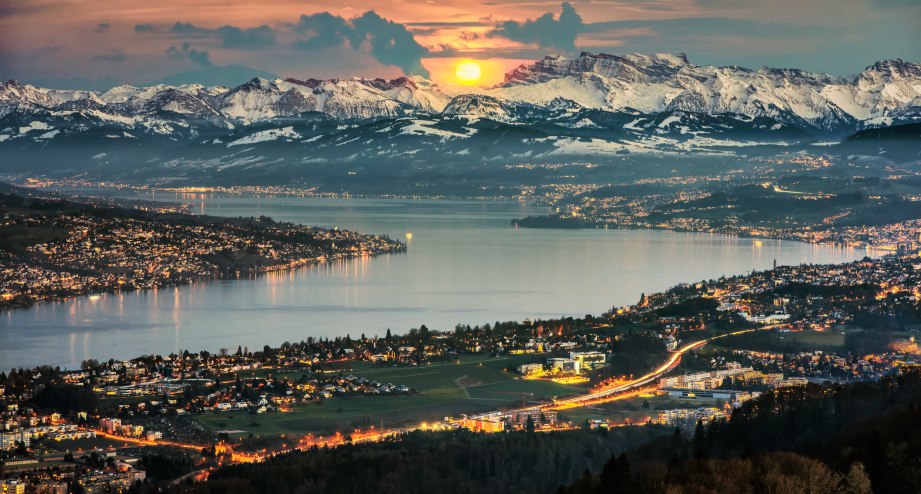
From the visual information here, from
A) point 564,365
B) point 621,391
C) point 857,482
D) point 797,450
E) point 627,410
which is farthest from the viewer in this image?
point 564,365

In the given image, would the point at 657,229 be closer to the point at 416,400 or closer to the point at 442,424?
the point at 416,400

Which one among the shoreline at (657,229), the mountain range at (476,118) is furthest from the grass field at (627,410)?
the mountain range at (476,118)

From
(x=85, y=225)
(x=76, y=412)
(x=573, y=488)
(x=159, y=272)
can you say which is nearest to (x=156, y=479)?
(x=76, y=412)

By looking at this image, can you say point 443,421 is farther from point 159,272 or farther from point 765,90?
point 765,90

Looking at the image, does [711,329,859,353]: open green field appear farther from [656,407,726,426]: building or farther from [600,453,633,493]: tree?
[600,453,633,493]: tree

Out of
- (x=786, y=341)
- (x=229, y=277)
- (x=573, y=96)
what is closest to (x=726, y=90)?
(x=573, y=96)

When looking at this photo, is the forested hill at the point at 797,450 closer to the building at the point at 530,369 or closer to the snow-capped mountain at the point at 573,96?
the building at the point at 530,369
